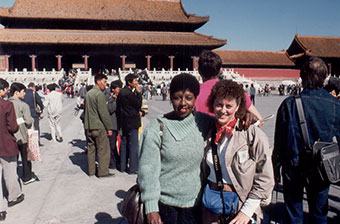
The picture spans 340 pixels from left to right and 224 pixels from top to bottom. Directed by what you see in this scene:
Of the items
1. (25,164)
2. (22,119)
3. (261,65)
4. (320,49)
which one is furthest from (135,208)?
(320,49)

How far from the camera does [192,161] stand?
1.94 m

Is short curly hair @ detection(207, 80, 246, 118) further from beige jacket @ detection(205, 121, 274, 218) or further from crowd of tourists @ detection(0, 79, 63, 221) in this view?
crowd of tourists @ detection(0, 79, 63, 221)

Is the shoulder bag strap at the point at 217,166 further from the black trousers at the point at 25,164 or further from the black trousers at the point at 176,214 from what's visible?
the black trousers at the point at 25,164

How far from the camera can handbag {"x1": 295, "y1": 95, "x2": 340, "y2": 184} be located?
2.33 metres

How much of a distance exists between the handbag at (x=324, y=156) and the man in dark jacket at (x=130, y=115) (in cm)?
317

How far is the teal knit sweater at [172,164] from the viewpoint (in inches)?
75.1

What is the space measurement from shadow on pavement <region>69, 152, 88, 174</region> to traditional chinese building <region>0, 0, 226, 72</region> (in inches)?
984

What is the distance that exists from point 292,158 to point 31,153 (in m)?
3.71

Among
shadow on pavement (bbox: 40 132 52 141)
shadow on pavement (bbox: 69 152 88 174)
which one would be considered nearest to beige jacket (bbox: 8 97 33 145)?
shadow on pavement (bbox: 69 152 88 174)

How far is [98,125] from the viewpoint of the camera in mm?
4973

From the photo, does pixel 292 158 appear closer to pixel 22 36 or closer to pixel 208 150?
pixel 208 150

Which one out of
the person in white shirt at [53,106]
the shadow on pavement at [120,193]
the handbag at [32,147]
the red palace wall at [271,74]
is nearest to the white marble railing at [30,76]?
the person in white shirt at [53,106]

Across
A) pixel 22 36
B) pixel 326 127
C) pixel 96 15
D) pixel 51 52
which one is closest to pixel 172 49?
pixel 96 15

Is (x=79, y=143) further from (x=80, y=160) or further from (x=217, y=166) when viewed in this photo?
(x=217, y=166)
